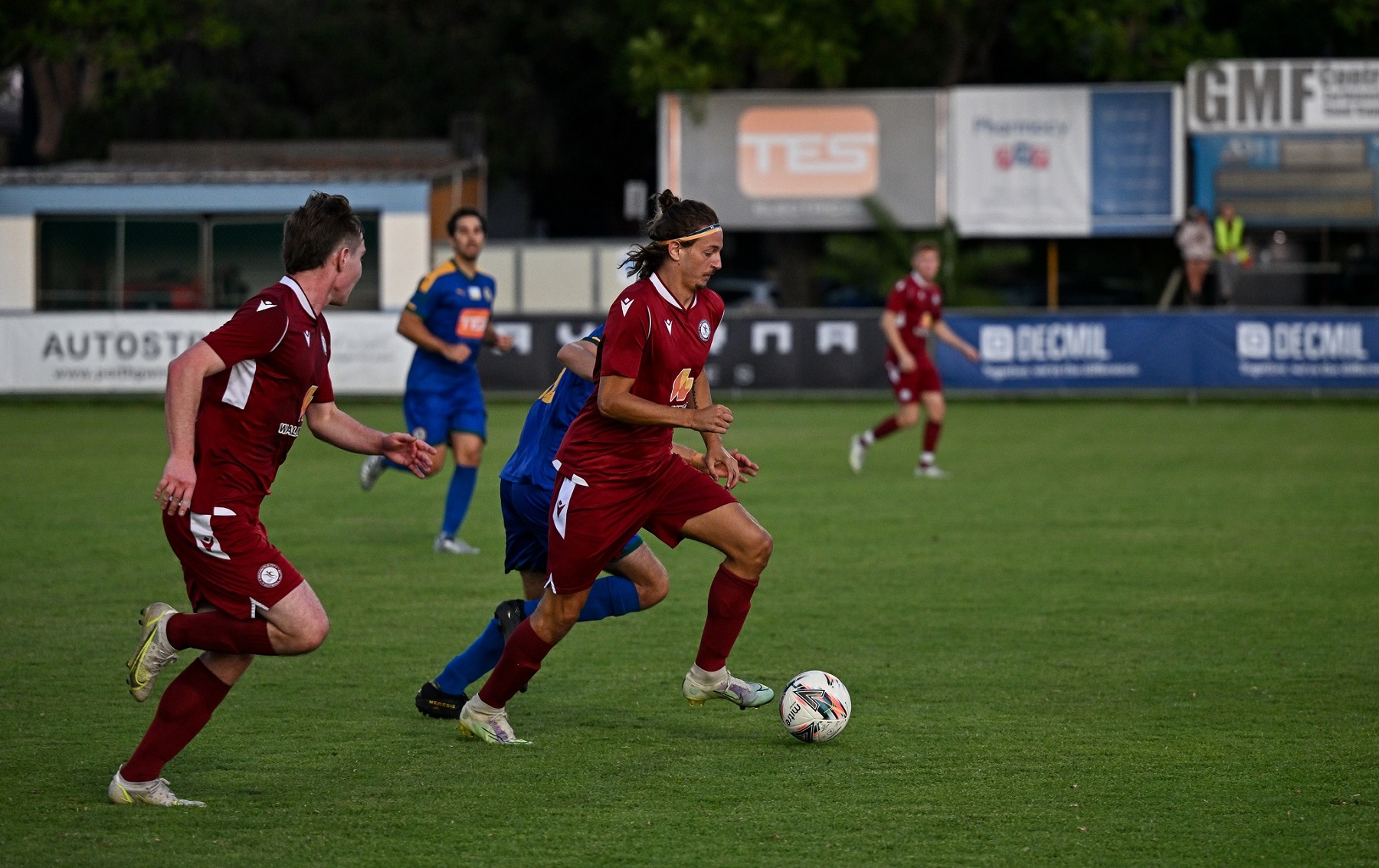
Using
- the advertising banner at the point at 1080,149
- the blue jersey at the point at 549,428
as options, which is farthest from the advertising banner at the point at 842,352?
the blue jersey at the point at 549,428

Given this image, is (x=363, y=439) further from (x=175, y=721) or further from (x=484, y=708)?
(x=484, y=708)

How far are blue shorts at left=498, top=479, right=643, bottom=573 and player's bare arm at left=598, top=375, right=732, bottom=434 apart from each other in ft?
2.07

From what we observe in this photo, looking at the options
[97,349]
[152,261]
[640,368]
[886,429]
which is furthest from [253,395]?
[152,261]

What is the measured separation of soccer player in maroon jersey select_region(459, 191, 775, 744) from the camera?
19.4 ft

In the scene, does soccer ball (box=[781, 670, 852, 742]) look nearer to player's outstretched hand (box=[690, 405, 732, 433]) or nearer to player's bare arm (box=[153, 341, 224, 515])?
player's outstretched hand (box=[690, 405, 732, 433])

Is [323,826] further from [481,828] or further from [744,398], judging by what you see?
[744,398]

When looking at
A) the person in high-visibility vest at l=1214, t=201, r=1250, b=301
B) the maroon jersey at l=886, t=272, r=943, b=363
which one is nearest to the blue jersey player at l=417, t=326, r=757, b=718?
the maroon jersey at l=886, t=272, r=943, b=363

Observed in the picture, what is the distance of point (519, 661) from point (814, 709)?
1.12 metres

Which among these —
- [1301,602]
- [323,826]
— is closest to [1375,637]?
[1301,602]

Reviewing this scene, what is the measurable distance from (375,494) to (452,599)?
18.1 feet

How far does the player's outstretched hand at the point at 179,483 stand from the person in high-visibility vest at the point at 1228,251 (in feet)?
87.5

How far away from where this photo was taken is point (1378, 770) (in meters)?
5.78

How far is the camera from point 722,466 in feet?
20.6

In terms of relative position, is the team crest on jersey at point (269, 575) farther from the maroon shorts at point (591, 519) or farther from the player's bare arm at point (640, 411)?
the player's bare arm at point (640, 411)
